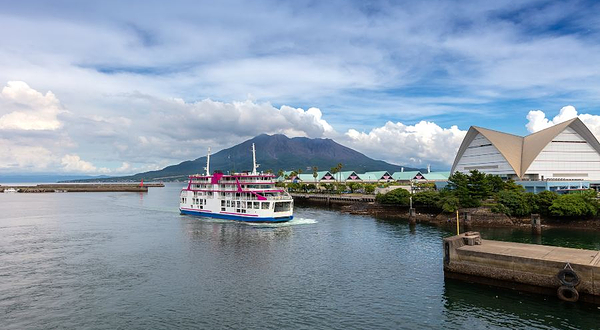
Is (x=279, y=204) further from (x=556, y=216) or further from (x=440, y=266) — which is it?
(x=556, y=216)

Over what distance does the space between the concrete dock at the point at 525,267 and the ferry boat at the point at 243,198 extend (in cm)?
3228

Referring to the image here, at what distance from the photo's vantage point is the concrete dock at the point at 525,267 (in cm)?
2336

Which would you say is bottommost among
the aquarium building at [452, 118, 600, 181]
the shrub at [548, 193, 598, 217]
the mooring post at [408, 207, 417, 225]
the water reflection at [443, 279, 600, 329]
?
the water reflection at [443, 279, 600, 329]

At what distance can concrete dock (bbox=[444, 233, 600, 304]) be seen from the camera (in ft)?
76.6

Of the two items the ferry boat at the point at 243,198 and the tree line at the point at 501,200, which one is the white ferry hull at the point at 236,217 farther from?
the tree line at the point at 501,200

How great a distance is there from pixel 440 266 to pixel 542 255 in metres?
8.39

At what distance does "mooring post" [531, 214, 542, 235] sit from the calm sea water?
2.21 meters

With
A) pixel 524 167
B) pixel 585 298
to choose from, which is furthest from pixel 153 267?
pixel 524 167

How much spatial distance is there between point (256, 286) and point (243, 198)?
3300 centimetres

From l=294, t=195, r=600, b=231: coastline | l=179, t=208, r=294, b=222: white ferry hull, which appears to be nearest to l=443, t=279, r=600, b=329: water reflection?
l=179, t=208, r=294, b=222: white ferry hull

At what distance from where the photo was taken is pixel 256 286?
27.7 meters

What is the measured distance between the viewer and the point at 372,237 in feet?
158

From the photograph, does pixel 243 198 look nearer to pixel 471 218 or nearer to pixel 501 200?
pixel 471 218

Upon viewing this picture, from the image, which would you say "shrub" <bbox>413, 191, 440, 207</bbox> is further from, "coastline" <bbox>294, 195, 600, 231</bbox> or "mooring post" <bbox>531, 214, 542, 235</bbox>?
"mooring post" <bbox>531, 214, 542, 235</bbox>
